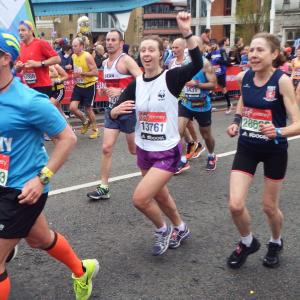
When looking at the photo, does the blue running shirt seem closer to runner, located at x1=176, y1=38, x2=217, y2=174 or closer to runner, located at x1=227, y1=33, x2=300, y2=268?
runner, located at x1=227, y1=33, x2=300, y2=268

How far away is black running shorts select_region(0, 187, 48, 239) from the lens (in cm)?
255

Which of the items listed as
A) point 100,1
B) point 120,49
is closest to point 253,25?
point 100,1

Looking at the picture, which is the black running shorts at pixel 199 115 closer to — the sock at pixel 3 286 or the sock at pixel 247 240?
the sock at pixel 247 240

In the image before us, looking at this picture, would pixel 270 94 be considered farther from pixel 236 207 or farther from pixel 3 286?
pixel 3 286

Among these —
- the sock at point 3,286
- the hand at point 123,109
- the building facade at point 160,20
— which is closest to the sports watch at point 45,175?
the sock at point 3,286

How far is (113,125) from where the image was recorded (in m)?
5.38

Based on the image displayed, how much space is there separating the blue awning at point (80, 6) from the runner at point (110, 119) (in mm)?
9935

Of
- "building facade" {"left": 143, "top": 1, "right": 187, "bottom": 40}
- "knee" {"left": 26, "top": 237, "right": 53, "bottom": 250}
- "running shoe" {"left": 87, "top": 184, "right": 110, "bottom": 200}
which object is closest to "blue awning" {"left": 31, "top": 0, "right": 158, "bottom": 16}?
"running shoe" {"left": 87, "top": 184, "right": 110, "bottom": 200}

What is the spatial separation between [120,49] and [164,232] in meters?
2.60

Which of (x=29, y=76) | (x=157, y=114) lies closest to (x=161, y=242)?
(x=157, y=114)

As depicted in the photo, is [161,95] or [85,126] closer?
[161,95]

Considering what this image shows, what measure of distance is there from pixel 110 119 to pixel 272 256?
2349mm

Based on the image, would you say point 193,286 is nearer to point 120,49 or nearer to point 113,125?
point 113,125

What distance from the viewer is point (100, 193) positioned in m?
5.25
